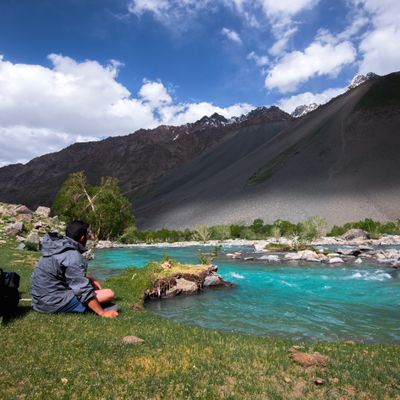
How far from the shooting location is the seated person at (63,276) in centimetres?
982

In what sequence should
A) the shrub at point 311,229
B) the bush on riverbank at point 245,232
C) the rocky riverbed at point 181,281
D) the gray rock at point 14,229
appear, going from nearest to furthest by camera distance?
the rocky riverbed at point 181,281
the gray rock at point 14,229
the shrub at point 311,229
the bush on riverbank at point 245,232

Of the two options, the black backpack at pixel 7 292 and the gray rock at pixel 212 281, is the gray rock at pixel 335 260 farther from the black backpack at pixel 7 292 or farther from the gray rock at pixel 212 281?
the black backpack at pixel 7 292

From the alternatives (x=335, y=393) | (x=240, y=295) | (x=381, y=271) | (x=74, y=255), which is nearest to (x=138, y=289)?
(x=240, y=295)

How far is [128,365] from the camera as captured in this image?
7.29m

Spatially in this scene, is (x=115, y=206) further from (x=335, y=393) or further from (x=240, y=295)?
(x=335, y=393)

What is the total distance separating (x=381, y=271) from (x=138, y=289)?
65.2ft

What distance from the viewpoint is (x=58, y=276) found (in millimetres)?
9961

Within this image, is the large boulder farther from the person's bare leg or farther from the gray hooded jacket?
the gray hooded jacket

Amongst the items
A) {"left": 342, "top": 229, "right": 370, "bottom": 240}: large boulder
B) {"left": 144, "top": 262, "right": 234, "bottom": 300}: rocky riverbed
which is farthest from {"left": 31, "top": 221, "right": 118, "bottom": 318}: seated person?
{"left": 342, "top": 229, "right": 370, "bottom": 240}: large boulder

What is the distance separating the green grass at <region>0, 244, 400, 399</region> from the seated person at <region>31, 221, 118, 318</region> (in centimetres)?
38

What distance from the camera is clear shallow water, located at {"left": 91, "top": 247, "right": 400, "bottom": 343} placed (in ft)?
45.9

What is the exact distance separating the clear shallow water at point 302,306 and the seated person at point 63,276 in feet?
18.4

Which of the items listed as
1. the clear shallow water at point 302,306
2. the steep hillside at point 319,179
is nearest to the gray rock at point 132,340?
the clear shallow water at point 302,306

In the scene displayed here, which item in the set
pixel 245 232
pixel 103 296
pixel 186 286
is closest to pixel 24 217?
pixel 186 286
